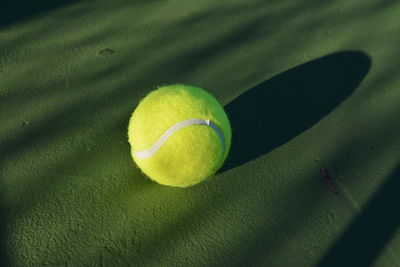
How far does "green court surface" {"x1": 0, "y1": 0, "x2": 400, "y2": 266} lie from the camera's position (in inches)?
57.9

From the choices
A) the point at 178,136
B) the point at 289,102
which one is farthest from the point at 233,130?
the point at 178,136

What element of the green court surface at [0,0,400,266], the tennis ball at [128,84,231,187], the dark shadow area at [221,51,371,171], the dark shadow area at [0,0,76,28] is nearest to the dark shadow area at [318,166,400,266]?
the green court surface at [0,0,400,266]

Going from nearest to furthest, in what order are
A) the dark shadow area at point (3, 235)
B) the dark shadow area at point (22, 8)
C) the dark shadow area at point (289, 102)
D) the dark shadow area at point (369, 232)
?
the dark shadow area at point (3, 235) < the dark shadow area at point (369, 232) < the dark shadow area at point (289, 102) < the dark shadow area at point (22, 8)

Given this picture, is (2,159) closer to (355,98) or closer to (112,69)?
(112,69)

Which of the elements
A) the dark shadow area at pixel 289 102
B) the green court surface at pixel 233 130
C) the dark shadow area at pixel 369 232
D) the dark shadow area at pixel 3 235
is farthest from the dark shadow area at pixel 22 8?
the dark shadow area at pixel 369 232

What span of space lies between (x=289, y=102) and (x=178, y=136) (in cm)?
91

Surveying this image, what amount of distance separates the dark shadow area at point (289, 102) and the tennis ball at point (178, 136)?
290 mm

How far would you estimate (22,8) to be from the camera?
2.50 metres

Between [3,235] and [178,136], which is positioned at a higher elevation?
[178,136]

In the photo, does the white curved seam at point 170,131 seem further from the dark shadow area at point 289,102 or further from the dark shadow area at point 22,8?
the dark shadow area at point 22,8

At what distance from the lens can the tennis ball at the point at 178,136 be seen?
1.42 m

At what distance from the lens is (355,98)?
211 cm

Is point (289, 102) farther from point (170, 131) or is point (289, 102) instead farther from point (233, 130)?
point (170, 131)

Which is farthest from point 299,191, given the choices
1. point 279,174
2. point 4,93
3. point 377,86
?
point 4,93
